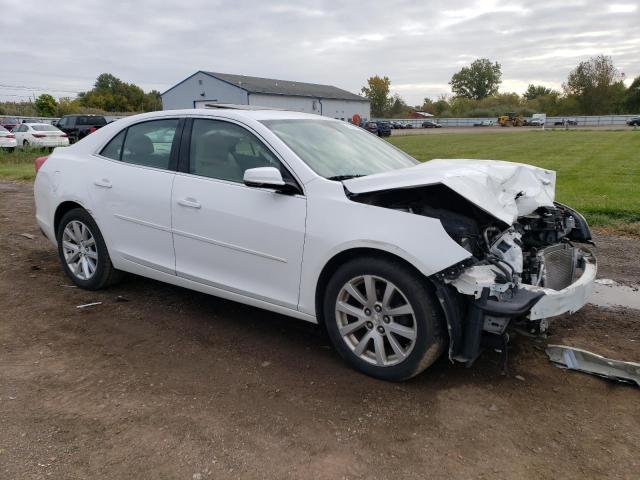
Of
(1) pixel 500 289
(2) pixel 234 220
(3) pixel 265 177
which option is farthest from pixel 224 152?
(1) pixel 500 289

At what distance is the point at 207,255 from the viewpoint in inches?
159

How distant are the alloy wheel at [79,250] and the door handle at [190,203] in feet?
4.36

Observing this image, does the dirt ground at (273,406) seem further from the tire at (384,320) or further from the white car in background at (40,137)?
the white car in background at (40,137)

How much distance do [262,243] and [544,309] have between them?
6.03 feet

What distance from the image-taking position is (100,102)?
86375mm

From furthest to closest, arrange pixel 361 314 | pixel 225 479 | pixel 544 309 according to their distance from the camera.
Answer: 1. pixel 361 314
2. pixel 544 309
3. pixel 225 479

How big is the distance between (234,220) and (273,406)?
1342 millimetres

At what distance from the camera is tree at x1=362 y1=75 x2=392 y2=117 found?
105 m

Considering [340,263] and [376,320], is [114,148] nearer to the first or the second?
[340,263]

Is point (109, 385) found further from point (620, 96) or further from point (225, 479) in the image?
point (620, 96)

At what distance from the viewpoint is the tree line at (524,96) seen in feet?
264

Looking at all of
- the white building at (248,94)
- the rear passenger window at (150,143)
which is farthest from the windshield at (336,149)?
the white building at (248,94)

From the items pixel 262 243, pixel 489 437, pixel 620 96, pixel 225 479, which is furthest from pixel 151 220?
pixel 620 96

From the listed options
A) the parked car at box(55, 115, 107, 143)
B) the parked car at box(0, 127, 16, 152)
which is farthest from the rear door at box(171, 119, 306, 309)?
the parked car at box(55, 115, 107, 143)
